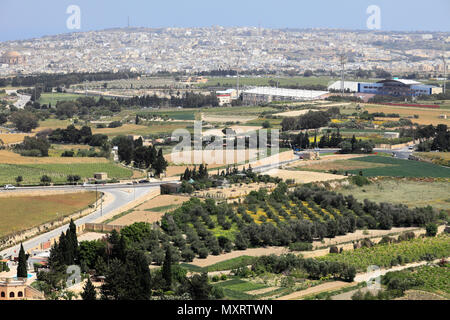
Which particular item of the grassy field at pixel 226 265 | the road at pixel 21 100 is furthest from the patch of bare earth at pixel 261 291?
the road at pixel 21 100

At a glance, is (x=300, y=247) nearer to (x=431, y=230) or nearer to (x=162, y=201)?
(x=431, y=230)

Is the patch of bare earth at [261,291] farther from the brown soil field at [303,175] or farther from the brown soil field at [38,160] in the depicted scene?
the brown soil field at [38,160]

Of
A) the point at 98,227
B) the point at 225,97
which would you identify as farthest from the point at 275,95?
the point at 98,227

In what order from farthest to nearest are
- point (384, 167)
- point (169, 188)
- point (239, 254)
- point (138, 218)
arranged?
point (384, 167)
point (169, 188)
point (138, 218)
point (239, 254)

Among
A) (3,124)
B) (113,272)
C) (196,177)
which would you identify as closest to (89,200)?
(196,177)

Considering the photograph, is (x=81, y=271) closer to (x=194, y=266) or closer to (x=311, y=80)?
(x=194, y=266)

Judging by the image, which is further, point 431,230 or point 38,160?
point 38,160
